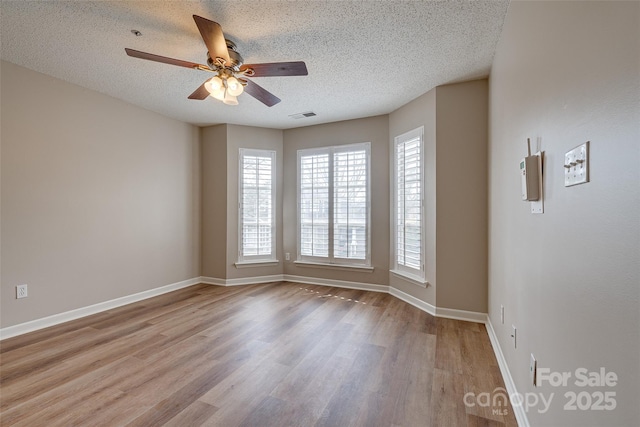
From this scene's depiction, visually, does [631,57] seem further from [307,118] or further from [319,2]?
[307,118]

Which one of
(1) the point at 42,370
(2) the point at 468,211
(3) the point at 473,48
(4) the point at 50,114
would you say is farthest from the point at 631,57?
(4) the point at 50,114

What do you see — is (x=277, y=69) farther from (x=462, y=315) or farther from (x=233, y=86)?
(x=462, y=315)

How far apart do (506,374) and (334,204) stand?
3.18m

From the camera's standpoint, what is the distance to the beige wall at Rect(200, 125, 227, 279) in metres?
4.93

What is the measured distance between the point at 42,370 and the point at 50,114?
2652 millimetres

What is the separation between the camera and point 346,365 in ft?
7.73

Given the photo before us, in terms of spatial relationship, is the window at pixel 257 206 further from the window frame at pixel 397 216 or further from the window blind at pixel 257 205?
the window frame at pixel 397 216

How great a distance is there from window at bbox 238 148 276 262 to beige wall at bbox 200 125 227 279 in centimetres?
29

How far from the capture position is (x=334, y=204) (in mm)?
4766

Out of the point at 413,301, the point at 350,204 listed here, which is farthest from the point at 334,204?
the point at 413,301

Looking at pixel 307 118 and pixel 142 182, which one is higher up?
pixel 307 118

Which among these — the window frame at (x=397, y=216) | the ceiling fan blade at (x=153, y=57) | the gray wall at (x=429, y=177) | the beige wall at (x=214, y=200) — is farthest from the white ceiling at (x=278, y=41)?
the beige wall at (x=214, y=200)

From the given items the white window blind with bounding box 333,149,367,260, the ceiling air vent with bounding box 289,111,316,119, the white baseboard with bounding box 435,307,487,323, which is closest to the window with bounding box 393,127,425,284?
the white baseboard with bounding box 435,307,487,323

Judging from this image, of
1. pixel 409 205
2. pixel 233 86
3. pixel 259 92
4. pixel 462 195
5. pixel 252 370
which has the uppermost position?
pixel 259 92
